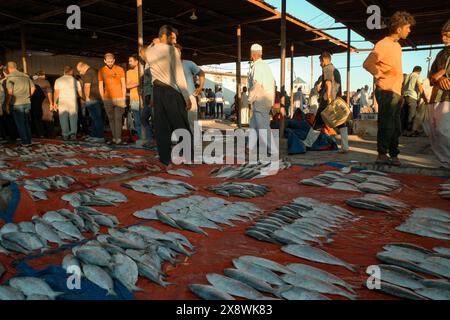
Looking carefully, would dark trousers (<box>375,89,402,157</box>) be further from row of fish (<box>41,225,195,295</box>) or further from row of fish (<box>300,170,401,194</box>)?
row of fish (<box>41,225,195,295</box>)

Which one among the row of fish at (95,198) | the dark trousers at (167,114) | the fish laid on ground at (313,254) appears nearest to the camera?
the fish laid on ground at (313,254)

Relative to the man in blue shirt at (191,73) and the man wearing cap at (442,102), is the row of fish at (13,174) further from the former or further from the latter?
the man wearing cap at (442,102)

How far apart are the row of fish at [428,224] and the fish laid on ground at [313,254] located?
36.2 inches

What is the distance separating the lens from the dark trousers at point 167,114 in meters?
5.36

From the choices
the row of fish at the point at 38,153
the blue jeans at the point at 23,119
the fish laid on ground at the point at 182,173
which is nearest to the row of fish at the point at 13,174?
the row of fish at the point at 38,153

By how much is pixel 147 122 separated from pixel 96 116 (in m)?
1.92

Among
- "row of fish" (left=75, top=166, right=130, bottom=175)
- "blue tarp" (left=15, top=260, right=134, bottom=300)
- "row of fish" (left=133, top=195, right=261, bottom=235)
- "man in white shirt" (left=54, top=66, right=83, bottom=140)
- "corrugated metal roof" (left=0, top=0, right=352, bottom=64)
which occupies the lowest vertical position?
"blue tarp" (left=15, top=260, right=134, bottom=300)

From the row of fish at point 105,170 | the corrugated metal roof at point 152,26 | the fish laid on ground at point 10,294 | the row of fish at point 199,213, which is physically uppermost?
the corrugated metal roof at point 152,26

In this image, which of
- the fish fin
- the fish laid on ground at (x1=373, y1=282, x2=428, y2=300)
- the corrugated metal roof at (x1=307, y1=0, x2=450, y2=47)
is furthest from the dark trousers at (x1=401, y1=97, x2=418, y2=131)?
the fish fin

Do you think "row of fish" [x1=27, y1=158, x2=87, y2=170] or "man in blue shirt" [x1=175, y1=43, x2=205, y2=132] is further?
"man in blue shirt" [x1=175, y1=43, x2=205, y2=132]

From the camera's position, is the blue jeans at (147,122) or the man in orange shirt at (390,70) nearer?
the man in orange shirt at (390,70)

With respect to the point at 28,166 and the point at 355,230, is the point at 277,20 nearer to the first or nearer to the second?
the point at 28,166

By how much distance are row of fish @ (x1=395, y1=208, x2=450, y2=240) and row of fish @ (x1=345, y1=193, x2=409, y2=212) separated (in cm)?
18

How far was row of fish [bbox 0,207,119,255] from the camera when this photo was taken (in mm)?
2408
